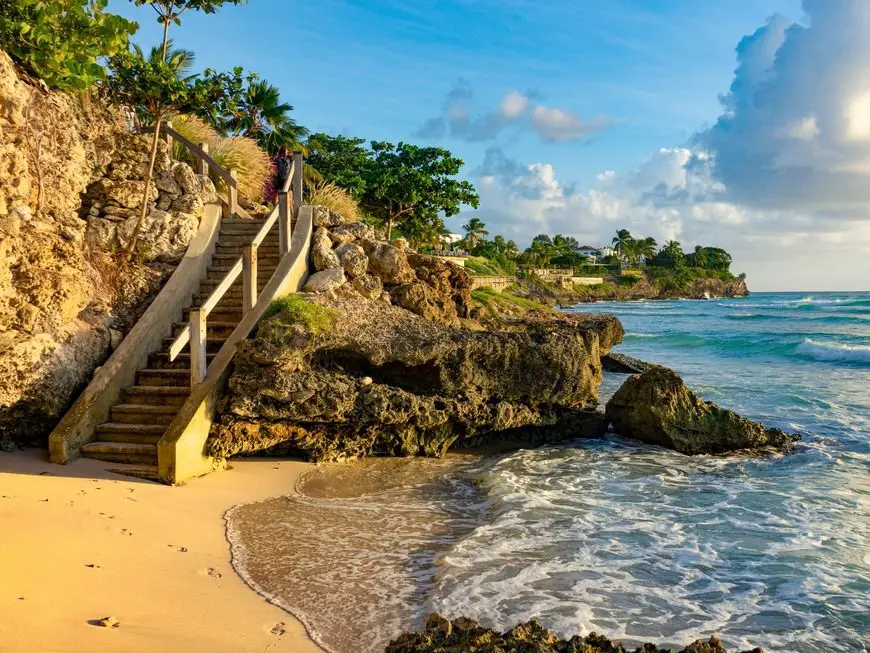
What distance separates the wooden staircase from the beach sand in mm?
387

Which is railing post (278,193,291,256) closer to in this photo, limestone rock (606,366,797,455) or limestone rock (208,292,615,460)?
limestone rock (208,292,615,460)

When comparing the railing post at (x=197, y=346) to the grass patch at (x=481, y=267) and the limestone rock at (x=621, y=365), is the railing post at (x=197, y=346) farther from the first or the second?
the grass patch at (x=481, y=267)

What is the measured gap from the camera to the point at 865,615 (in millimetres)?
5469

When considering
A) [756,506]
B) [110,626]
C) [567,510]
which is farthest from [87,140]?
[756,506]

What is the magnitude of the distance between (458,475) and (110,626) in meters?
5.66

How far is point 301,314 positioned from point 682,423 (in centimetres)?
706

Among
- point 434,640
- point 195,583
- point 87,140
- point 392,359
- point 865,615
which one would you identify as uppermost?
point 87,140

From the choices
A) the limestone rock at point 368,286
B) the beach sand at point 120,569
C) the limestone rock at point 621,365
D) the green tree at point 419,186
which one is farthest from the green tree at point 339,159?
the beach sand at point 120,569

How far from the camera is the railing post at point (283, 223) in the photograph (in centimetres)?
1105

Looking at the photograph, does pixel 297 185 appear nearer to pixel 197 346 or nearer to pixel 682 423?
pixel 197 346

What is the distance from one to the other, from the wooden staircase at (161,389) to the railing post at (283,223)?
26.5 inches

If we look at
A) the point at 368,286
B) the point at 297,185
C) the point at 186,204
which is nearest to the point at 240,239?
the point at 186,204

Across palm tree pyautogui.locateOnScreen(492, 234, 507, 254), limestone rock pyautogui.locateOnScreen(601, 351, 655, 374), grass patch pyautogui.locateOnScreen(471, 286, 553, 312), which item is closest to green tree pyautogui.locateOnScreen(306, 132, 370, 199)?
grass patch pyautogui.locateOnScreen(471, 286, 553, 312)

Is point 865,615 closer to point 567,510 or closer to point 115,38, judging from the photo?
point 567,510
